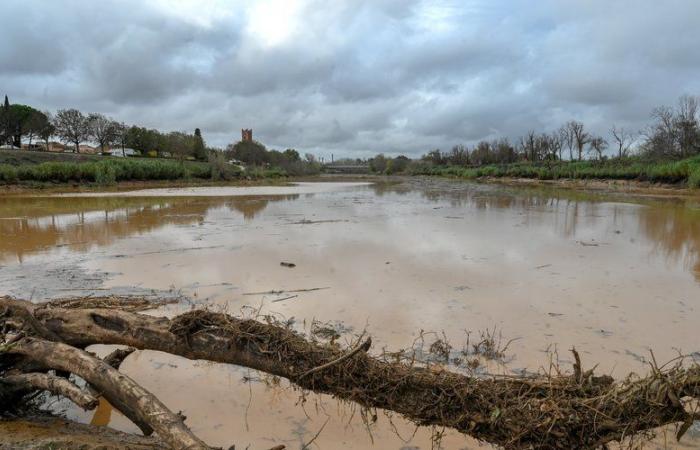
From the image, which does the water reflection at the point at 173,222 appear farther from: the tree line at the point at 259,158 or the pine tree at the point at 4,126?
the tree line at the point at 259,158

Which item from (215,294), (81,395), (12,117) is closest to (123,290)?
(215,294)

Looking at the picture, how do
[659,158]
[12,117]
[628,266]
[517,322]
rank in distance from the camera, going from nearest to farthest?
[517,322] < [628,266] < [659,158] < [12,117]

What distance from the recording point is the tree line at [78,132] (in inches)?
2430

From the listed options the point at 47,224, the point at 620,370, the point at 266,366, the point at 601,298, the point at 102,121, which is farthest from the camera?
the point at 102,121

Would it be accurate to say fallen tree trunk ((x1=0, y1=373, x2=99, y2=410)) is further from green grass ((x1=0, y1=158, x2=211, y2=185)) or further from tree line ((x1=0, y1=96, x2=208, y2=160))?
tree line ((x1=0, y1=96, x2=208, y2=160))

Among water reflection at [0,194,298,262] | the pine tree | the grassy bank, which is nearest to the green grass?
water reflection at [0,194,298,262]

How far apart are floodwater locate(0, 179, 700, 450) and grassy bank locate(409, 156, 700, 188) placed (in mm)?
23106

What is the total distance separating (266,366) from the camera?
3.42m

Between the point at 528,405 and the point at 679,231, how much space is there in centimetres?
1453

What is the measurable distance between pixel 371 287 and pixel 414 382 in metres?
4.42

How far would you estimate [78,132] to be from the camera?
2591 inches

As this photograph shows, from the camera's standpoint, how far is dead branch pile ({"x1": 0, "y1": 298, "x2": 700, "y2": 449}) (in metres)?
2.63

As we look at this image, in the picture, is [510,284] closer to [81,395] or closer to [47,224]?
[81,395]

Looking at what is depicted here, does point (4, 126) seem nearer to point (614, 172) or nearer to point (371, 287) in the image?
point (371, 287)
